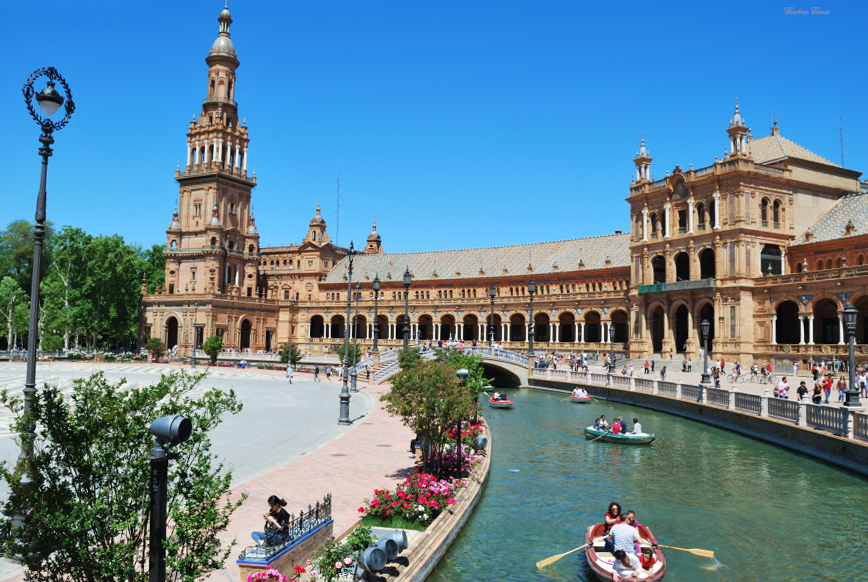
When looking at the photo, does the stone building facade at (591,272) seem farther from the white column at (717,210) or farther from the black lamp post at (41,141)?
the black lamp post at (41,141)

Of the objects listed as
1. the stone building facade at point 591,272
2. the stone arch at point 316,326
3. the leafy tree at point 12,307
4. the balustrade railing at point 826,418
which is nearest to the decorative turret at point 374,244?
the stone building facade at point 591,272

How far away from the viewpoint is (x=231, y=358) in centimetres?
7100

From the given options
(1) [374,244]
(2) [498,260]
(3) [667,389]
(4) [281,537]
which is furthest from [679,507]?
(1) [374,244]

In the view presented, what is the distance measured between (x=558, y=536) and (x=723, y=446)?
573 inches

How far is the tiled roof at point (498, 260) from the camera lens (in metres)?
77.8

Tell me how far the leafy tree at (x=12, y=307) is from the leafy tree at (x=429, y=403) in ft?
245

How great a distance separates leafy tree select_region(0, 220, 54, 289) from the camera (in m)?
84.8

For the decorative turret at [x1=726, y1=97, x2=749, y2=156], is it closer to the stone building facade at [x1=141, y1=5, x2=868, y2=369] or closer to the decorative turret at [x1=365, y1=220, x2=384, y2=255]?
the stone building facade at [x1=141, y1=5, x2=868, y2=369]

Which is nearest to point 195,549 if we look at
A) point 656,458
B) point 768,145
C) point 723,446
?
point 656,458

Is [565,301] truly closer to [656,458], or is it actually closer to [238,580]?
[656,458]

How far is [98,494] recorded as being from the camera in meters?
6.93

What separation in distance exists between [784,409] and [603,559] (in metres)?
17.0

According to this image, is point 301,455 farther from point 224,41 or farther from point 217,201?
point 224,41

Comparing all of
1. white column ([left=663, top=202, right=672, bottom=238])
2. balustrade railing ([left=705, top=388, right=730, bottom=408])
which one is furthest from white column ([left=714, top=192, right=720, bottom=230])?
balustrade railing ([left=705, top=388, right=730, bottom=408])
